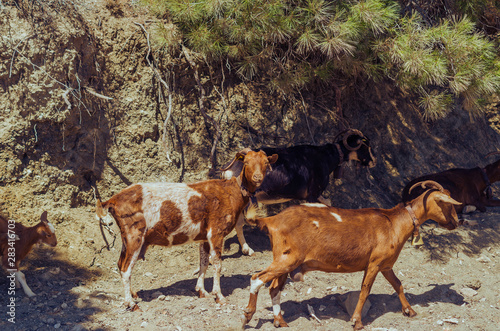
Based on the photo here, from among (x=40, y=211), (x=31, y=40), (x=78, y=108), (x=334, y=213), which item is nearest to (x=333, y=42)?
(x=334, y=213)

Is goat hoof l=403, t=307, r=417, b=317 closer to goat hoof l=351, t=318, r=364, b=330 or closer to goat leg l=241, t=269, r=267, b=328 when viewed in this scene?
goat hoof l=351, t=318, r=364, b=330

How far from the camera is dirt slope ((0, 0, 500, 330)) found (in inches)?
232

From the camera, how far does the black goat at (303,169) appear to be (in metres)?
7.64

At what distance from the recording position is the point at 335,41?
6.91 meters

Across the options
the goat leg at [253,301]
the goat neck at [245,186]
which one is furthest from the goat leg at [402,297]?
the goat neck at [245,186]

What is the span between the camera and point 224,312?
19.0 ft

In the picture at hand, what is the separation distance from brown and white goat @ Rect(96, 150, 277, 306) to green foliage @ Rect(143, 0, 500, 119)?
80.3 inches

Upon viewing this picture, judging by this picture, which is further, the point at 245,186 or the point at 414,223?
the point at 245,186

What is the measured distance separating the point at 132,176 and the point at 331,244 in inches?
150

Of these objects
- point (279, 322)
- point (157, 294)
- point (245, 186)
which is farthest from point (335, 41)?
point (157, 294)

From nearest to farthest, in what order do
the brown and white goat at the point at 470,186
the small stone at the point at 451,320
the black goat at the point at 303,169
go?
the small stone at the point at 451,320 → the black goat at the point at 303,169 → the brown and white goat at the point at 470,186

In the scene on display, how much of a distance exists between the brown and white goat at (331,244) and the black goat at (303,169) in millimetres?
1693

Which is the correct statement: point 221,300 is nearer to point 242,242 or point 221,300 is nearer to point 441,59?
point 242,242

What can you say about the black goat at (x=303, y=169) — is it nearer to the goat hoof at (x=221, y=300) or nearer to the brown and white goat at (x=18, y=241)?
the goat hoof at (x=221, y=300)
